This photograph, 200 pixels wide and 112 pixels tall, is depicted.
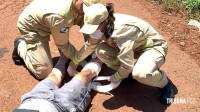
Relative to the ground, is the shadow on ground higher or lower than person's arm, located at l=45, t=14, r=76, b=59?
lower

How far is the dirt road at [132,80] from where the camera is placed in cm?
370

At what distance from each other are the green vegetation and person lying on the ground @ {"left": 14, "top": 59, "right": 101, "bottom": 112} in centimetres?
215

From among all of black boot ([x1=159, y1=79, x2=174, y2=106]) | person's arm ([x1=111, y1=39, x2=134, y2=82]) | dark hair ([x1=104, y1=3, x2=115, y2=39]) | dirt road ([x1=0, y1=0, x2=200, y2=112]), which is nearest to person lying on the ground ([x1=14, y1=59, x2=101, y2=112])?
dirt road ([x1=0, y1=0, x2=200, y2=112])

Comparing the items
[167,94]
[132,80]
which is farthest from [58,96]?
[167,94]

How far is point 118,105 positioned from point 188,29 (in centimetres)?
186

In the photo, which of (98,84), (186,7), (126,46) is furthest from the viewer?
(186,7)

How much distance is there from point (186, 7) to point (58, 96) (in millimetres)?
2820

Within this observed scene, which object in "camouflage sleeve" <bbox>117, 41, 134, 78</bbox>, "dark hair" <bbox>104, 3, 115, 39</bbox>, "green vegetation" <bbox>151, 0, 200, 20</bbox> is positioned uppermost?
"dark hair" <bbox>104, 3, 115, 39</bbox>

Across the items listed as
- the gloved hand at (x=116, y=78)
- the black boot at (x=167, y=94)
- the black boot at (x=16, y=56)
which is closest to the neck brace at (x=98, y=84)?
the gloved hand at (x=116, y=78)

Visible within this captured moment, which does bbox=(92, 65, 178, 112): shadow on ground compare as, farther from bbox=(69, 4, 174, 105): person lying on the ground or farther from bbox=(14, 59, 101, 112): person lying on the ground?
bbox=(14, 59, 101, 112): person lying on the ground

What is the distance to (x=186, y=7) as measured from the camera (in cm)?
544

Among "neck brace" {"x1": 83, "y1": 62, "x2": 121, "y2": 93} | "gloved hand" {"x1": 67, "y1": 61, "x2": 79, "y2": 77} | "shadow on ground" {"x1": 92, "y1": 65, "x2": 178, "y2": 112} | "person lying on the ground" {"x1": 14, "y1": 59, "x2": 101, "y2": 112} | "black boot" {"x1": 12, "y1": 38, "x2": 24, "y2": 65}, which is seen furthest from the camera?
"black boot" {"x1": 12, "y1": 38, "x2": 24, "y2": 65}

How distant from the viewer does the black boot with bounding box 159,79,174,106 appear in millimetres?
3699

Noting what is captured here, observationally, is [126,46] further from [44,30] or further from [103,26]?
[44,30]
